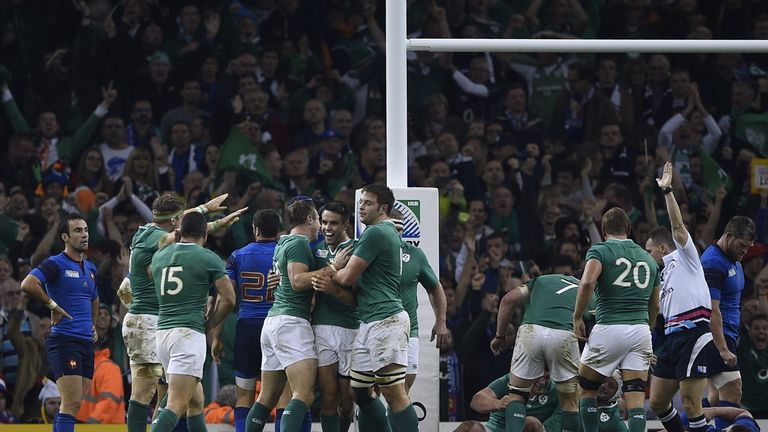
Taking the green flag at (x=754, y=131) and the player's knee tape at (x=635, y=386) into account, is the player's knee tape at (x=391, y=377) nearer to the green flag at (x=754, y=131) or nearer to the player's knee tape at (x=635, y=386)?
the player's knee tape at (x=635, y=386)

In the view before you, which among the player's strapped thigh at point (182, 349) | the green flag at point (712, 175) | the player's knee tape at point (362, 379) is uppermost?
the green flag at point (712, 175)

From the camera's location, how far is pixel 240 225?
1655 centimetres

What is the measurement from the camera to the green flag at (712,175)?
17547 mm

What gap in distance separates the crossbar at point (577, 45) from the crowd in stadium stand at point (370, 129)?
123 inches

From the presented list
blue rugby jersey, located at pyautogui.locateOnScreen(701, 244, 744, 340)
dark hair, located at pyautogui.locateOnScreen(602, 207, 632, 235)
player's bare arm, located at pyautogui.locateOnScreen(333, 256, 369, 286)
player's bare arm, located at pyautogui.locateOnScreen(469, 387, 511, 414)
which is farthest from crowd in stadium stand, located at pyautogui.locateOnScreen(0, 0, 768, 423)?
player's bare arm, located at pyautogui.locateOnScreen(333, 256, 369, 286)

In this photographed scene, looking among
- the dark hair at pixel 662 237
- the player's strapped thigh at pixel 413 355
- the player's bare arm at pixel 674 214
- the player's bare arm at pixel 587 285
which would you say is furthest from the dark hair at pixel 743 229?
the player's strapped thigh at pixel 413 355

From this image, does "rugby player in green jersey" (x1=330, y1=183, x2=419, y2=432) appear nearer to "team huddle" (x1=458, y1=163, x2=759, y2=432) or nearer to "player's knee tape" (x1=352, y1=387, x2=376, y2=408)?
"player's knee tape" (x1=352, y1=387, x2=376, y2=408)

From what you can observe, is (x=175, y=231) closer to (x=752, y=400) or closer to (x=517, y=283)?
(x=517, y=283)

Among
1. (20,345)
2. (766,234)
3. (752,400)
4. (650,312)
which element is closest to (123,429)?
(20,345)

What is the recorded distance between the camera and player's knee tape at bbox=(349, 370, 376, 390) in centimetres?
1080

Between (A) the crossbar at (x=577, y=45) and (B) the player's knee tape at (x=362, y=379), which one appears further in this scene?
(A) the crossbar at (x=577, y=45)

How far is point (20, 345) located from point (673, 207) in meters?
7.78

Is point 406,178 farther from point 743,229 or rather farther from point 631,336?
point 743,229

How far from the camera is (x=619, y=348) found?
12.2 meters
